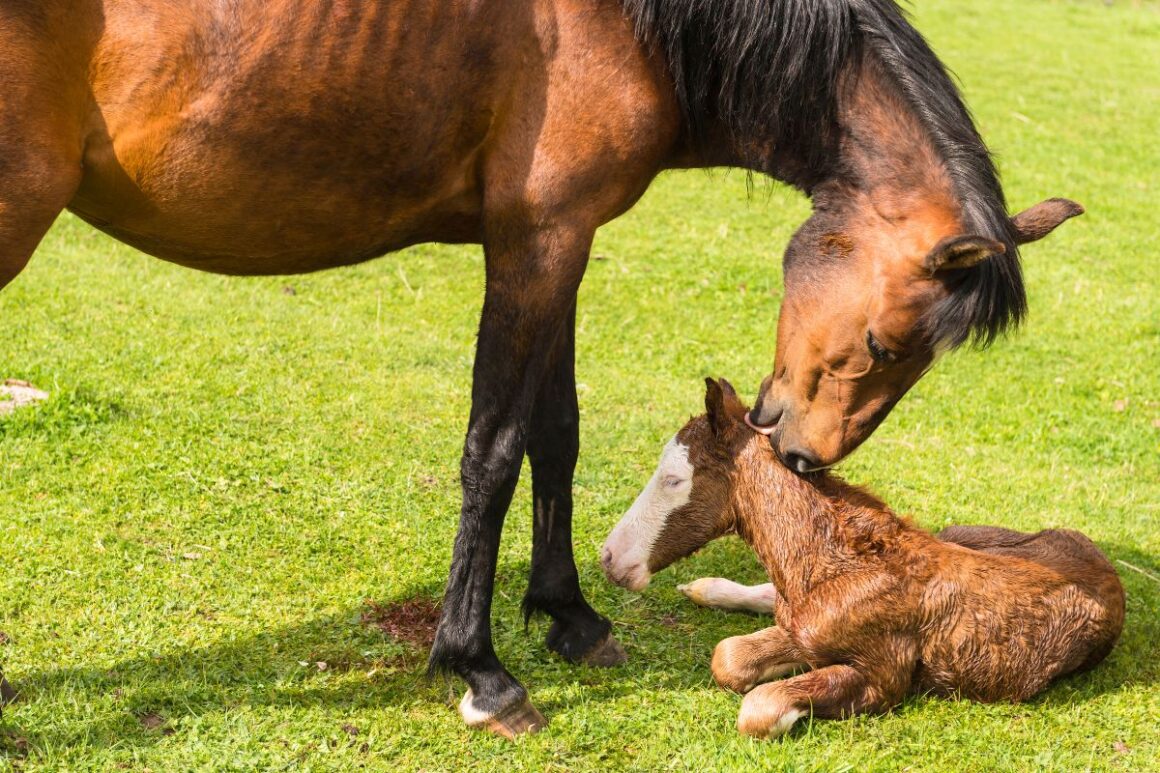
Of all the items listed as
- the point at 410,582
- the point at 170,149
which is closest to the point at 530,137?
the point at 170,149

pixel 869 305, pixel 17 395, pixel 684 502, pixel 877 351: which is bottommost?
pixel 17 395

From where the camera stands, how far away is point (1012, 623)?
14.1 feet

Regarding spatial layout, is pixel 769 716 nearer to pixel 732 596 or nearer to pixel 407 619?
pixel 732 596

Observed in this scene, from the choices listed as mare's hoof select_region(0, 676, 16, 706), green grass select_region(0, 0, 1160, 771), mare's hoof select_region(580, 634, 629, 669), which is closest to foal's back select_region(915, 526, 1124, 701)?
green grass select_region(0, 0, 1160, 771)

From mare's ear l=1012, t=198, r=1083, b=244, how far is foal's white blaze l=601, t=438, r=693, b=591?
4.43 feet

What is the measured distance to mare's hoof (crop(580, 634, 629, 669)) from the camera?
4520 mm

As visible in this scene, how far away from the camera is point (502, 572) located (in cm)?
511

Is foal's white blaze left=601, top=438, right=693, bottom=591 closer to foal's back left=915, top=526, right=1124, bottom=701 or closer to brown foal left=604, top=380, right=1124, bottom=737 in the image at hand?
brown foal left=604, top=380, right=1124, bottom=737

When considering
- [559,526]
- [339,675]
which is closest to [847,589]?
[559,526]

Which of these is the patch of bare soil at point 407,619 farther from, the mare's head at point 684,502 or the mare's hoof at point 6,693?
the mare's hoof at point 6,693

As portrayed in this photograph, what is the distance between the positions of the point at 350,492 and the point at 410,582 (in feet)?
2.50

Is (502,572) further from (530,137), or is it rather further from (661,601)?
(530,137)

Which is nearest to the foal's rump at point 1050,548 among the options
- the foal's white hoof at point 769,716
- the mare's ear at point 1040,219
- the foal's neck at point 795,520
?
the foal's neck at point 795,520

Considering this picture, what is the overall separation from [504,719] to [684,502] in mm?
979
